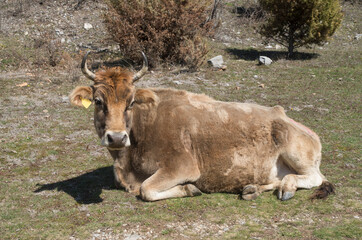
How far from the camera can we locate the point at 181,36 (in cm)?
1666

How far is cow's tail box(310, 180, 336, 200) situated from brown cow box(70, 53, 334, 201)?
18 millimetres

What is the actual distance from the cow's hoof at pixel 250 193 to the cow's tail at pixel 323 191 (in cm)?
92

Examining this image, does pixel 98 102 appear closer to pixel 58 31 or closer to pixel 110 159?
pixel 110 159

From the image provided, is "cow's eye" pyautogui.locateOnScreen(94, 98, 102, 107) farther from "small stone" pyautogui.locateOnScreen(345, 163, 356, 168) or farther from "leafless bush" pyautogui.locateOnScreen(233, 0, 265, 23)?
"leafless bush" pyautogui.locateOnScreen(233, 0, 265, 23)

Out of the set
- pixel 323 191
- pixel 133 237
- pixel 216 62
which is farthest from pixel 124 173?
pixel 216 62

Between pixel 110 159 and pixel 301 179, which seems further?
pixel 110 159

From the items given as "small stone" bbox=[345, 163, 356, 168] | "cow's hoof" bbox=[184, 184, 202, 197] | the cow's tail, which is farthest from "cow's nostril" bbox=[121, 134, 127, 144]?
"small stone" bbox=[345, 163, 356, 168]

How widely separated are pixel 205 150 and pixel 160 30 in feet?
35.1

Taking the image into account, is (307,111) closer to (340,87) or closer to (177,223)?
(340,87)

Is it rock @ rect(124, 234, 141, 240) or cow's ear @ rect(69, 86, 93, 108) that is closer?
rock @ rect(124, 234, 141, 240)

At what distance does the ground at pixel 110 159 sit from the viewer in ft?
18.0

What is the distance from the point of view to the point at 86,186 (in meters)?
6.95

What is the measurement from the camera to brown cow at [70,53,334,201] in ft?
21.3

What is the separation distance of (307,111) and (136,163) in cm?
729
